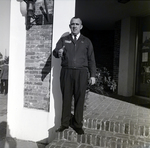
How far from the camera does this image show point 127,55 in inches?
226

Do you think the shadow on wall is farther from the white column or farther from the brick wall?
the white column

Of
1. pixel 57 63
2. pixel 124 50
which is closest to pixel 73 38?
pixel 57 63

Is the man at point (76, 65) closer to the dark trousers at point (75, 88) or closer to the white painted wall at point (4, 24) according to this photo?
the dark trousers at point (75, 88)

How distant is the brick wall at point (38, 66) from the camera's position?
11.6 ft

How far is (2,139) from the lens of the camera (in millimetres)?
3721

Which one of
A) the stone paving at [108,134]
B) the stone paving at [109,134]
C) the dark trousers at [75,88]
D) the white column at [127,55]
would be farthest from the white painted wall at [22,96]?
the white column at [127,55]

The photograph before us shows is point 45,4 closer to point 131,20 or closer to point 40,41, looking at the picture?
point 40,41

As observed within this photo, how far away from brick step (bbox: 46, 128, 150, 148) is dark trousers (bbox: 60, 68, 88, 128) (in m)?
0.18

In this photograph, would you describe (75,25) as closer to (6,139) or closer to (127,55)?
(6,139)

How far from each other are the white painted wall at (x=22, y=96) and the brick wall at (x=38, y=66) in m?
0.11

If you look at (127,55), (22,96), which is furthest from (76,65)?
(127,55)

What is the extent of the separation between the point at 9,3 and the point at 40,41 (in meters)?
1.16

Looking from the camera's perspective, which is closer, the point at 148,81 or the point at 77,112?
the point at 77,112

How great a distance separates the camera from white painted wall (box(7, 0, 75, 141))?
11.4ft
